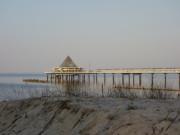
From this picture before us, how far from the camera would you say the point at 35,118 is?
747cm

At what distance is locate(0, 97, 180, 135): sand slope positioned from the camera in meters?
4.84

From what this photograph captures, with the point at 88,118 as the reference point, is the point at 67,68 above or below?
below

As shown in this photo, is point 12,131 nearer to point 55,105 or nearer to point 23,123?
point 23,123

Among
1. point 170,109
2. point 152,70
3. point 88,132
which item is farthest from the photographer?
point 152,70

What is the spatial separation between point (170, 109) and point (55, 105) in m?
3.32

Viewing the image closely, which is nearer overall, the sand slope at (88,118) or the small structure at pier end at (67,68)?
the sand slope at (88,118)

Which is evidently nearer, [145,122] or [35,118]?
[145,122]

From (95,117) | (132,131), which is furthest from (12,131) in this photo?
(132,131)

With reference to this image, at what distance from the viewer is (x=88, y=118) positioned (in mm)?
6086

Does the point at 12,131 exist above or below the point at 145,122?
below

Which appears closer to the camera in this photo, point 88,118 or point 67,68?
point 88,118

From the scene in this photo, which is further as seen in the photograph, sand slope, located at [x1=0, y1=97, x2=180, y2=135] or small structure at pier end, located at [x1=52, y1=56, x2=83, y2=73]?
small structure at pier end, located at [x1=52, y1=56, x2=83, y2=73]

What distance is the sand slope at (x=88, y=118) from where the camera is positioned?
4836 millimetres

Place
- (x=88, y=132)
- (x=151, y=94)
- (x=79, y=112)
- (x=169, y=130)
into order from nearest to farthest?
(x=169, y=130), (x=88, y=132), (x=79, y=112), (x=151, y=94)
